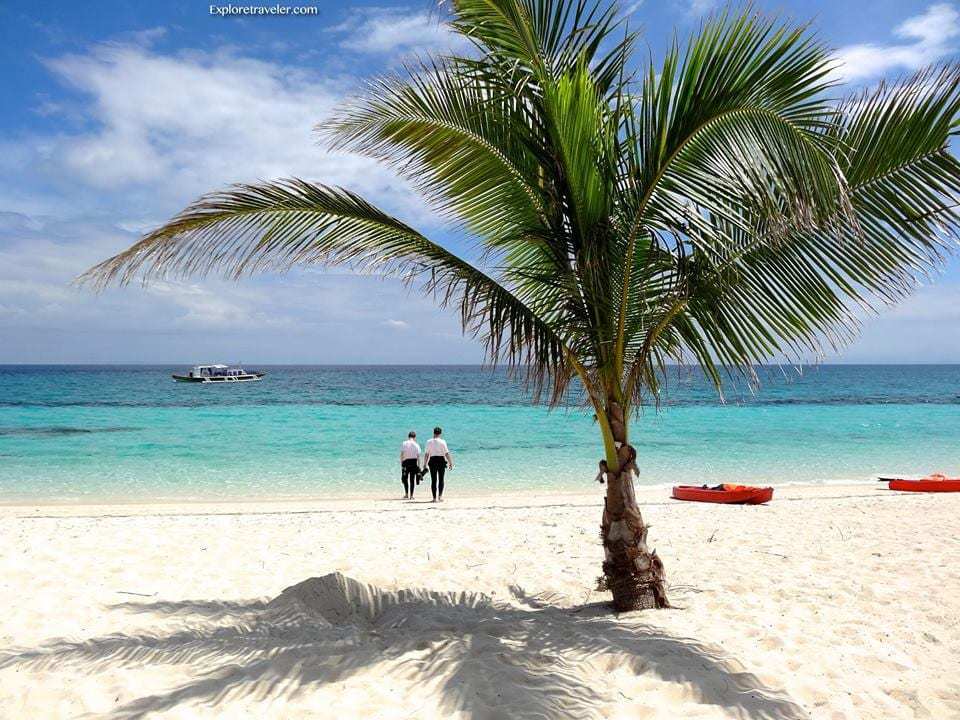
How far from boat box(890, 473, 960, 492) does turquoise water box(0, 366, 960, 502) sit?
10.5 feet

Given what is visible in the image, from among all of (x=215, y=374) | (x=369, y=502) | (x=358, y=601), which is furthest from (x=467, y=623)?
(x=215, y=374)

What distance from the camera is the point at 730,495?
12.5m

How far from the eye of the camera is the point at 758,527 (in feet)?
30.4

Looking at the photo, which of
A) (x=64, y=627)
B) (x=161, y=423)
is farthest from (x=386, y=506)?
(x=161, y=423)

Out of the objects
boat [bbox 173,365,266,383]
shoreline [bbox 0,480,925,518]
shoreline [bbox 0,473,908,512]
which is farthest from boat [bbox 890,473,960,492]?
boat [bbox 173,365,266,383]

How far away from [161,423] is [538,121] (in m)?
30.7

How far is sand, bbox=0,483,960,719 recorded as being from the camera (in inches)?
145

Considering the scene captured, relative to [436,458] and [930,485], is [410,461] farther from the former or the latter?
[930,485]

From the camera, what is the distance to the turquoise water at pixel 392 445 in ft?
55.4

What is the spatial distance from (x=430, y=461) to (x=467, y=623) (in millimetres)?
8332

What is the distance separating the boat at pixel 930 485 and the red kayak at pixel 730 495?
3790 mm

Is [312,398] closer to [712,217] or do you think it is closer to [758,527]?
[758,527]

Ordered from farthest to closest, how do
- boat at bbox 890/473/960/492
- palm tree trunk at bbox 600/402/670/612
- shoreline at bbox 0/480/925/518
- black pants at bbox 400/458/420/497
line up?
1. black pants at bbox 400/458/420/497
2. boat at bbox 890/473/960/492
3. shoreline at bbox 0/480/925/518
4. palm tree trunk at bbox 600/402/670/612

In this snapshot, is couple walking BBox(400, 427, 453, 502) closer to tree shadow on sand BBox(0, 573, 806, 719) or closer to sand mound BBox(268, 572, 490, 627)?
sand mound BBox(268, 572, 490, 627)
